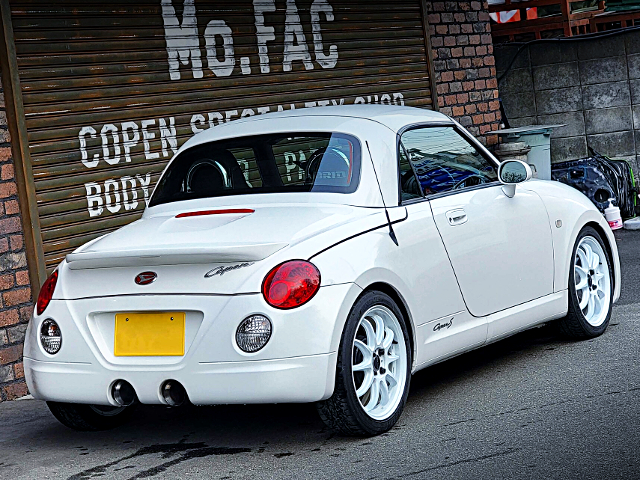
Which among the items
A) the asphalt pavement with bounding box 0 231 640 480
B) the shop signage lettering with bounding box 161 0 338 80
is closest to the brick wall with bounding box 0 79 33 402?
the asphalt pavement with bounding box 0 231 640 480

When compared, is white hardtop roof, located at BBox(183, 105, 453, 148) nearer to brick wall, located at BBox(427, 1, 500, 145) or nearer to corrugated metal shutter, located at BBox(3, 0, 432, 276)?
corrugated metal shutter, located at BBox(3, 0, 432, 276)

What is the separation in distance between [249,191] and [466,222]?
1.08 meters

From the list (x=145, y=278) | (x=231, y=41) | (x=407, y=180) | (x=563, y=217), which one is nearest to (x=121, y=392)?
(x=145, y=278)

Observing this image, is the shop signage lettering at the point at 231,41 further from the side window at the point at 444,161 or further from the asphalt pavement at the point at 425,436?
the asphalt pavement at the point at 425,436

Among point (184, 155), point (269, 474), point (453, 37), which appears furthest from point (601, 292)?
point (453, 37)

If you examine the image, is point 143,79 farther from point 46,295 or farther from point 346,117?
point 46,295

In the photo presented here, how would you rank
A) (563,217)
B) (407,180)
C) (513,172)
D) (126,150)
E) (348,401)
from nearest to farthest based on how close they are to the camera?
(348,401) < (407,180) < (513,172) < (563,217) < (126,150)

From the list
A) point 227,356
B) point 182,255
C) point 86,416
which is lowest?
point 86,416

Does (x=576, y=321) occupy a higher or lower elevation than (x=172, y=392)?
lower

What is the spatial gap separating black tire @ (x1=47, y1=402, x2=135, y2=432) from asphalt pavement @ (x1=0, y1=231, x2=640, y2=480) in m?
0.06

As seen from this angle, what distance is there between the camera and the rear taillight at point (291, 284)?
4.33 m

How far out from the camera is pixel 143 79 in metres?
7.73

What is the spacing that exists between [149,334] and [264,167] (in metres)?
1.23

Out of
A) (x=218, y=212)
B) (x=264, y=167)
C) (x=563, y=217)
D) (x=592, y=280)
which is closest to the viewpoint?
(x=218, y=212)
